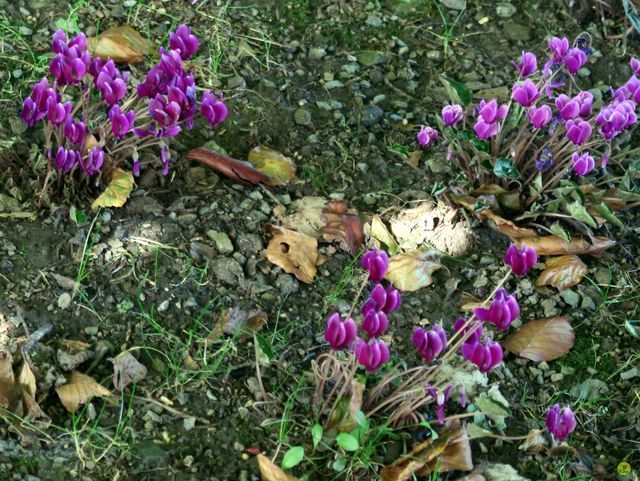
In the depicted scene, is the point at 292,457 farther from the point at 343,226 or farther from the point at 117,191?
the point at 117,191

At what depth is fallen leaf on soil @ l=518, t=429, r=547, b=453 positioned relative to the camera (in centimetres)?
235

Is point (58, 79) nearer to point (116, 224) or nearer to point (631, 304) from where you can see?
point (116, 224)

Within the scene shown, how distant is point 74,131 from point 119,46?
0.78m

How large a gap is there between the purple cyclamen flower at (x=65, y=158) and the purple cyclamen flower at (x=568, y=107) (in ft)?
4.39

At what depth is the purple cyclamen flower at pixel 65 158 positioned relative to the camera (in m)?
2.51

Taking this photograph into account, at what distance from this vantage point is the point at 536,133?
9.29ft

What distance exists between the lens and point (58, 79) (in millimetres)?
2475

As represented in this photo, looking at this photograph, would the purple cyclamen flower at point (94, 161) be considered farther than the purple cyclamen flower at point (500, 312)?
Yes

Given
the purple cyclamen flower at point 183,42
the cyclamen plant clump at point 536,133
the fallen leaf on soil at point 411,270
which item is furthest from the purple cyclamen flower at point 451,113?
the purple cyclamen flower at point 183,42

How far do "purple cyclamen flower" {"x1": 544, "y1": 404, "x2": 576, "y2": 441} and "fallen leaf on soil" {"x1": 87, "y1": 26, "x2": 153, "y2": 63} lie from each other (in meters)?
1.79

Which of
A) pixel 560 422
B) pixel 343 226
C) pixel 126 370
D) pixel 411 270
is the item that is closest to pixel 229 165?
pixel 343 226

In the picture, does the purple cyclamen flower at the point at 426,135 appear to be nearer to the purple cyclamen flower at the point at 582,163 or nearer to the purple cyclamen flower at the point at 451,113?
the purple cyclamen flower at the point at 451,113

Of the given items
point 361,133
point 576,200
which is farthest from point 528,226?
point 361,133

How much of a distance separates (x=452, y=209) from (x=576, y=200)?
0.36 metres
